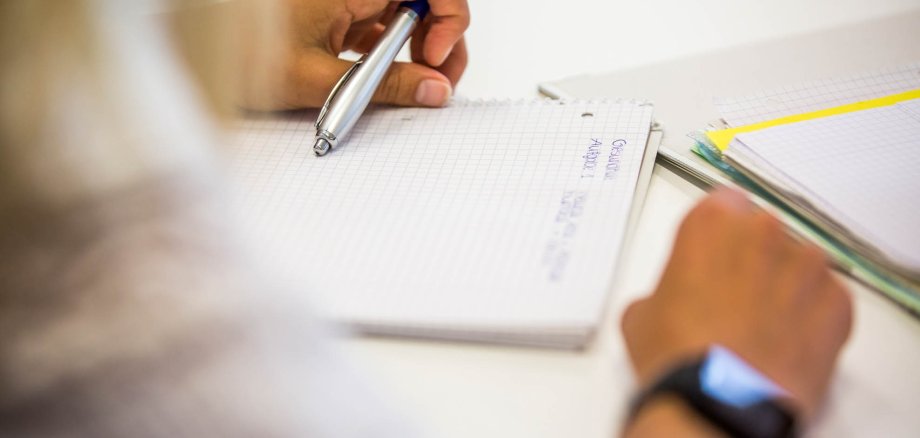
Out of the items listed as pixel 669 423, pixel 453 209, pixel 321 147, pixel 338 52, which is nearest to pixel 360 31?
pixel 338 52

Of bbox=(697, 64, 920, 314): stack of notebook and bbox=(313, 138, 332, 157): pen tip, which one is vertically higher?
bbox=(697, 64, 920, 314): stack of notebook

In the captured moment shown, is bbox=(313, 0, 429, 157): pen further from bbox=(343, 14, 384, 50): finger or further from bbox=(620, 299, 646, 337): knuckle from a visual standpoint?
bbox=(620, 299, 646, 337): knuckle

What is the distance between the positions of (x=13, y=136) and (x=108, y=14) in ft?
0.21

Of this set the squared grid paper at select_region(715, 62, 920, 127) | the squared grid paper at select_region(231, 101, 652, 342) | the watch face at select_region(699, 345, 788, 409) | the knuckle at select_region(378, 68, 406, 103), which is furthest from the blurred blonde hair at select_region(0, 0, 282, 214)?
the squared grid paper at select_region(715, 62, 920, 127)

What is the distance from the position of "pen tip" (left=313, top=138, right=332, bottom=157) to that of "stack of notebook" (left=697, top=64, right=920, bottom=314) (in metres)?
0.30

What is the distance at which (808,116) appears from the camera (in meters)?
0.63

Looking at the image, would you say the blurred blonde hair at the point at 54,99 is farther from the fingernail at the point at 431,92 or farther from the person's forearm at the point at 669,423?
the fingernail at the point at 431,92

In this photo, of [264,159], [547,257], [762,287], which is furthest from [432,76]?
[762,287]

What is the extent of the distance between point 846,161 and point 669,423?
29cm

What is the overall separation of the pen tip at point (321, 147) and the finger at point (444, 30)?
0.49 feet

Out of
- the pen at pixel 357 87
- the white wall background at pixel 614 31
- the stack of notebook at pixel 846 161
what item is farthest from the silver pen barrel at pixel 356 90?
the stack of notebook at pixel 846 161

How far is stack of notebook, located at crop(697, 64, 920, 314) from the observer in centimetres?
48

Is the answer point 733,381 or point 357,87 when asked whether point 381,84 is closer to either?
point 357,87

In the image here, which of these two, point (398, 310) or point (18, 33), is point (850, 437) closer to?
point (398, 310)
